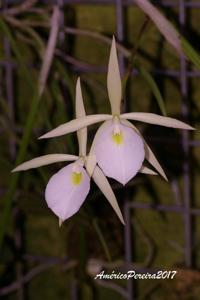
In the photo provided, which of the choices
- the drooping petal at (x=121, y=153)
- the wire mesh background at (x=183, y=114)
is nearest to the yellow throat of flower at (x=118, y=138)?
the drooping petal at (x=121, y=153)

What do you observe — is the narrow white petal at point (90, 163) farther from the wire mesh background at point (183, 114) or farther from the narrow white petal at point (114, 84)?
the wire mesh background at point (183, 114)

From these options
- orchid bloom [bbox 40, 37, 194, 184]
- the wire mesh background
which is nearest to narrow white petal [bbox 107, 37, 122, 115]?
orchid bloom [bbox 40, 37, 194, 184]

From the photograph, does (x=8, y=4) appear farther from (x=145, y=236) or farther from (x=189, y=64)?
(x=145, y=236)

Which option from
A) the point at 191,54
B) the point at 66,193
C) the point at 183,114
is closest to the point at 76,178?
the point at 66,193

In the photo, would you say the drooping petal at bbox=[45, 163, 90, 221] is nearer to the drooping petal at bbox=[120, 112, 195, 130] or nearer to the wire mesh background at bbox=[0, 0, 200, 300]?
the drooping petal at bbox=[120, 112, 195, 130]

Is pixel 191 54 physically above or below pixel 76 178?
above

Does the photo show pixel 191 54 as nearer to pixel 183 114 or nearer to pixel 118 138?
pixel 118 138

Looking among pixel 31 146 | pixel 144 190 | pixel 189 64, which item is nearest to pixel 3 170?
pixel 31 146
